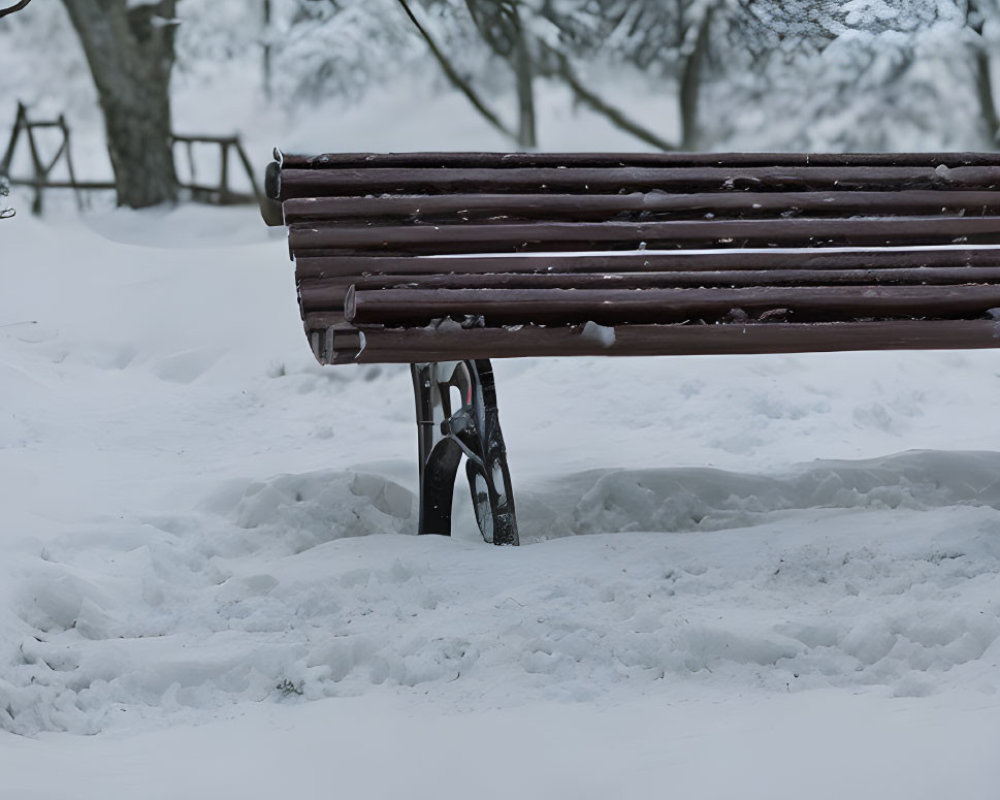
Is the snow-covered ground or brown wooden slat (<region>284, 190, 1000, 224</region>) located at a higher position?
brown wooden slat (<region>284, 190, 1000, 224</region>)

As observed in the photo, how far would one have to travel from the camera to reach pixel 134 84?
9.79 metres

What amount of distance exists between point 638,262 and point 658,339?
1.19 ft

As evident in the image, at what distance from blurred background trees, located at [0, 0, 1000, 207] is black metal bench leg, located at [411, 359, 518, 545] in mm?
7134

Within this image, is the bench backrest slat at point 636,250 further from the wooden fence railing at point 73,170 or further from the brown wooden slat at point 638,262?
the wooden fence railing at point 73,170

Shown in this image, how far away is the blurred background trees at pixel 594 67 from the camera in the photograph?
10586mm

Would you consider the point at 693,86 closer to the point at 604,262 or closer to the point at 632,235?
the point at 632,235

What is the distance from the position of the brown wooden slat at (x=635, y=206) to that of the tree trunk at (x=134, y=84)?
291 inches

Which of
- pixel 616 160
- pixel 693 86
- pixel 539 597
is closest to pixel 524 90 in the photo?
pixel 693 86

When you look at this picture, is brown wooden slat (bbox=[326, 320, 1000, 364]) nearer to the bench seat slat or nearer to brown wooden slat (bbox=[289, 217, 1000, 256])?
brown wooden slat (bbox=[289, 217, 1000, 256])

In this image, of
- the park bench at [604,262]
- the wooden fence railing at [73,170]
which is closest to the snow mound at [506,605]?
the park bench at [604,262]

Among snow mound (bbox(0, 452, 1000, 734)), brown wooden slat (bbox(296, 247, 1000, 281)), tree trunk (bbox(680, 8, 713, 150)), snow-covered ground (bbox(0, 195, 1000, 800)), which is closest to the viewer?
snow-covered ground (bbox(0, 195, 1000, 800))

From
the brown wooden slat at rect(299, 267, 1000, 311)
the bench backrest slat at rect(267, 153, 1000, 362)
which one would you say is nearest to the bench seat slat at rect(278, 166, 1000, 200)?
the bench backrest slat at rect(267, 153, 1000, 362)

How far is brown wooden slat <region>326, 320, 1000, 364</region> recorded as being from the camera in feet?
8.43

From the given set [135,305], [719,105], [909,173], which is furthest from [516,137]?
[909,173]
